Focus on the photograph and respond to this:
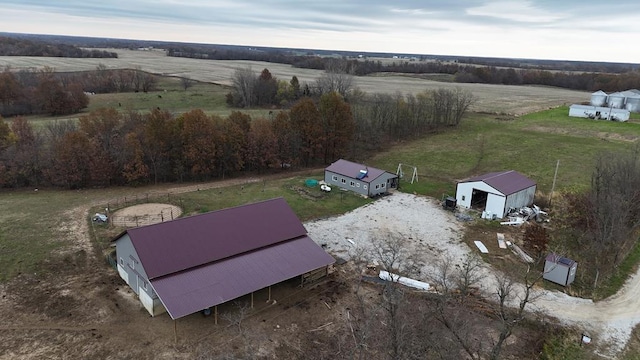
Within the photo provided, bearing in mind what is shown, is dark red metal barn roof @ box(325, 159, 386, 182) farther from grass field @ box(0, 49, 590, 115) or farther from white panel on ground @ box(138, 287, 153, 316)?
grass field @ box(0, 49, 590, 115)

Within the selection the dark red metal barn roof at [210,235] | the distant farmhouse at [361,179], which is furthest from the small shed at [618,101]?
the dark red metal barn roof at [210,235]

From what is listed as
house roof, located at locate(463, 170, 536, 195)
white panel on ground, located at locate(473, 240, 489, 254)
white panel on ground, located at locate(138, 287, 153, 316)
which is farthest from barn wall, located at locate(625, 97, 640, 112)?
white panel on ground, located at locate(138, 287, 153, 316)

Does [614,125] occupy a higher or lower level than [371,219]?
higher

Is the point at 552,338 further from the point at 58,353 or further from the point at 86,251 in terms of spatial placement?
the point at 86,251

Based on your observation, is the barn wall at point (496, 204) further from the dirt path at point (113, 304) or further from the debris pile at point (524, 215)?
the dirt path at point (113, 304)

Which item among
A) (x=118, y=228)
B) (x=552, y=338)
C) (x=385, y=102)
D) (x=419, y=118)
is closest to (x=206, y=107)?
(x=385, y=102)
